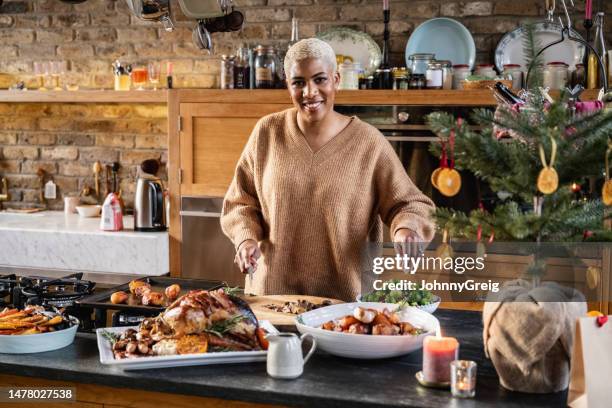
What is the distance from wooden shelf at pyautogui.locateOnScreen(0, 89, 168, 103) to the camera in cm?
463

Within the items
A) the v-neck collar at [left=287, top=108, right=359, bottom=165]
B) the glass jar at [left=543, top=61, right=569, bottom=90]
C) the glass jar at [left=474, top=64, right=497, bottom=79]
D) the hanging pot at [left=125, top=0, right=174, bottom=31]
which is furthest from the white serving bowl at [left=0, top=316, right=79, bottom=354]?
the glass jar at [left=543, top=61, right=569, bottom=90]

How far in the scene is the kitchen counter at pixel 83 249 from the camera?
14.6 feet

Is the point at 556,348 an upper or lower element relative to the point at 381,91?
lower

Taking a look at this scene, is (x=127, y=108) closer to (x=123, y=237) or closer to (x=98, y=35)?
(x=98, y=35)

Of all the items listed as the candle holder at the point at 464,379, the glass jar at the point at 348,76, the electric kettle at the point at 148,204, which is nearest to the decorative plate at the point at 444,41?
the glass jar at the point at 348,76

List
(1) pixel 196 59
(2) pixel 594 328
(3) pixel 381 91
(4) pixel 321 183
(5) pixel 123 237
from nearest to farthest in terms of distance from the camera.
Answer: (2) pixel 594 328 < (4) pixel 321 183 < (3) pixel 381 91 < (5) pixel 123 237 < (1) pixel 196 59

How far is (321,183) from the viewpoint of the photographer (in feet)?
9.21

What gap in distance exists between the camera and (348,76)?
4.21 meters

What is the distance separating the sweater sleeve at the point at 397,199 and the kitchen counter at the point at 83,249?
6.35 feet

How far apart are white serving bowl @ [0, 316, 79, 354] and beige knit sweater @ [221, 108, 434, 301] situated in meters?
0.87

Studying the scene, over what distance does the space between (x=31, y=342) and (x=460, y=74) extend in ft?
9.22

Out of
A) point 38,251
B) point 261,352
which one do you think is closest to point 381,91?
point 38,251

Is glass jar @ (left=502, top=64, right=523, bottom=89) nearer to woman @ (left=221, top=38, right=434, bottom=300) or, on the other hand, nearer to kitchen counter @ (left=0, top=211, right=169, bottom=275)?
woman @ (left=221, top=38, right=434, bottom=300)

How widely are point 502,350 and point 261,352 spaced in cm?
56
